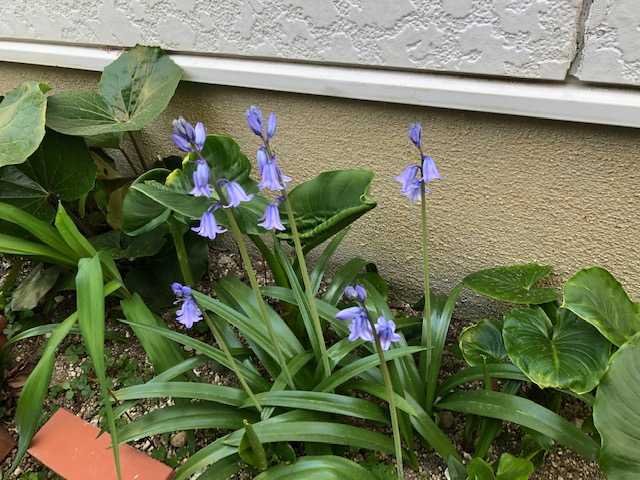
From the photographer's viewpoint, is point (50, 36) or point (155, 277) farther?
point (50, 36)

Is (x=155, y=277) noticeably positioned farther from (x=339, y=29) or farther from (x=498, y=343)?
(x=498, y=343)

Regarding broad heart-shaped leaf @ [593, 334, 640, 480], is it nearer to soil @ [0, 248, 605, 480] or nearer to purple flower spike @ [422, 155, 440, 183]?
soil @ [0, 248, 605, 480]

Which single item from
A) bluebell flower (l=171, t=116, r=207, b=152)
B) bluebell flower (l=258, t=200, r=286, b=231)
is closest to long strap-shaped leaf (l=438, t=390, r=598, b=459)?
bluebell flower (l=258, t=200, r=286, b=231)

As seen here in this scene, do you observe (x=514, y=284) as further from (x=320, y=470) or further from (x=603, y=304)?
(x=320, y=470)

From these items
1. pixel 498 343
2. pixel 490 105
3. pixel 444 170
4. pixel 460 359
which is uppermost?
pixel 490 105

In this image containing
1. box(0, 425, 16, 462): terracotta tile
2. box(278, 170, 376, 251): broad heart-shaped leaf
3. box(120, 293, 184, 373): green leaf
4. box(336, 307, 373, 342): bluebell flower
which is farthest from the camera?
box(0, 425, 16, 462): terracotta tile

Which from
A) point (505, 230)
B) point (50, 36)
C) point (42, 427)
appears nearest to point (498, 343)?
point (505, 230)
